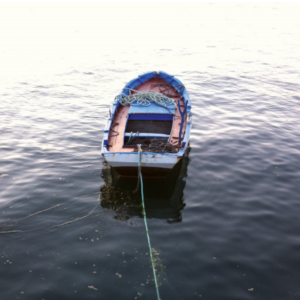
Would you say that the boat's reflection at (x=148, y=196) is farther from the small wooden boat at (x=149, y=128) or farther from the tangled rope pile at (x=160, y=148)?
the tangled rope pile at (x=160, y=148)

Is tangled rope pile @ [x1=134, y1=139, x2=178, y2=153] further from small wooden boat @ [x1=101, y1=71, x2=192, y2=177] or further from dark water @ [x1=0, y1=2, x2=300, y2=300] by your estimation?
dark water @ [x1=0, y1=2, x2=300, y2=300]

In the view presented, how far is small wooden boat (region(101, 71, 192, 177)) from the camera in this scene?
8.73 m

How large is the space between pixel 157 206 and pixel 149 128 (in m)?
3.60

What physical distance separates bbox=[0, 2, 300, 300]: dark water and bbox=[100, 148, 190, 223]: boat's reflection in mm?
40

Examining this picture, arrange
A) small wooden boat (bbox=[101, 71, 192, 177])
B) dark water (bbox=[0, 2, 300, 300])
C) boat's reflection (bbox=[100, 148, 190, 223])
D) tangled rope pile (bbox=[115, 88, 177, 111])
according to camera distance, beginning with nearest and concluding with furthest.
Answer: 1. dark water (bbox=[0, 2, 300, 300])
2. boat's reflection (bbox=[100, 148, 190, 223])
3. small wooden boat (bbox=[101, 71, 192, 177])
4. tangled rope pile (bbox=[115, 88, 177, 111])

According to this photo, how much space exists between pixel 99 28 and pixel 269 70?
26.4 metres

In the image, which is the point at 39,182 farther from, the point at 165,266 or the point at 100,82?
the point at 100,82

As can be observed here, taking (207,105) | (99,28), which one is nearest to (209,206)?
(207,105)

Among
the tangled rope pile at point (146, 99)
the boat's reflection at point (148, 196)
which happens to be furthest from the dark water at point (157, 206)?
the tangled rope pile at point (146, 99)

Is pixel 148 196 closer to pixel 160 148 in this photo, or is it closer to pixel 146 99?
pixel 160 148

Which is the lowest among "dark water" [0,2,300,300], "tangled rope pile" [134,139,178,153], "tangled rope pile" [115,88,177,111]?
"dark water" [0,2,300,300]

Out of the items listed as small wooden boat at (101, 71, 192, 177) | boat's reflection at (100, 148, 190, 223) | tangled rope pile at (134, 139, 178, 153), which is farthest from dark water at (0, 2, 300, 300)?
tangled rope pile at (134, 139, 178, 153)

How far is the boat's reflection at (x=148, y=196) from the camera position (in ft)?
27.1

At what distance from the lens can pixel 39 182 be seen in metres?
9.49
